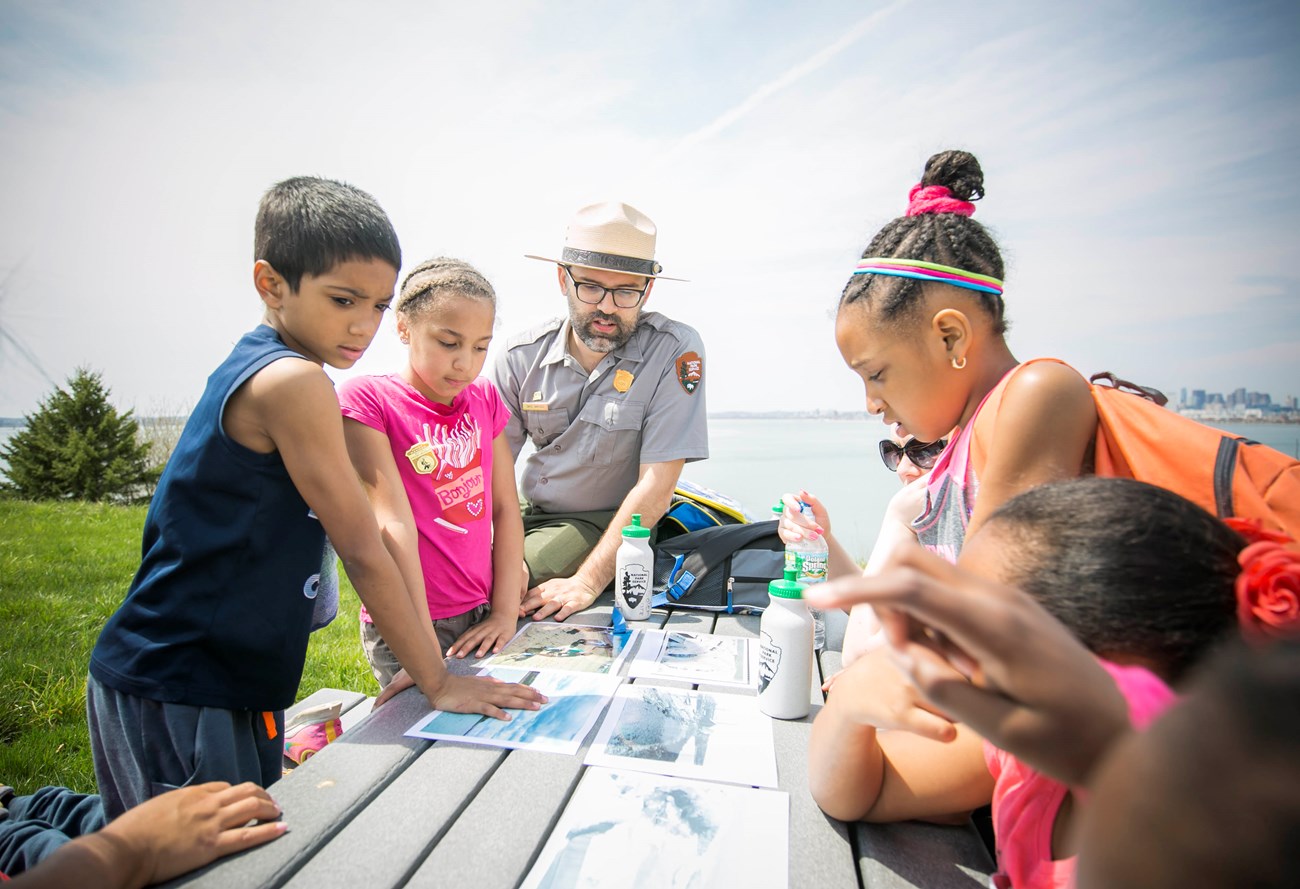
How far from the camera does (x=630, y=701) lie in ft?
5.23

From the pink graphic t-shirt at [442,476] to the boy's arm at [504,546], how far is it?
2.2 inches

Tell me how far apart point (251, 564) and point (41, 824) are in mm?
681

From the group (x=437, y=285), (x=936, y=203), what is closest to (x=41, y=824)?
(x=437, y=285)

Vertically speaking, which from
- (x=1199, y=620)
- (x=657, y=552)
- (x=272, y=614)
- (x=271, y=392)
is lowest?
(x=657, y=552)

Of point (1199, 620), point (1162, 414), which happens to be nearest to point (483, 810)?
point (1199, 620)

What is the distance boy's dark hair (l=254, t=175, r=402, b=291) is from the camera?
5.19 feet

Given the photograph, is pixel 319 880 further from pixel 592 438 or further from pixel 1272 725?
pixel 592 438

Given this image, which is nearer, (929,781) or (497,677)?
(929,781)

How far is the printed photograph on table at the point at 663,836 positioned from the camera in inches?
39.9

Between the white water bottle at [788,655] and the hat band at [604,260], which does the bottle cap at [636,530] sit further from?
the hat band at [604,260]

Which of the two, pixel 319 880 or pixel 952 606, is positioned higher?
pixel 952 606

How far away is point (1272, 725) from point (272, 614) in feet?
5.56

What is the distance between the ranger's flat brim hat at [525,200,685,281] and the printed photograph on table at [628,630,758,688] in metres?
1.63

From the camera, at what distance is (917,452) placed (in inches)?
90.8
